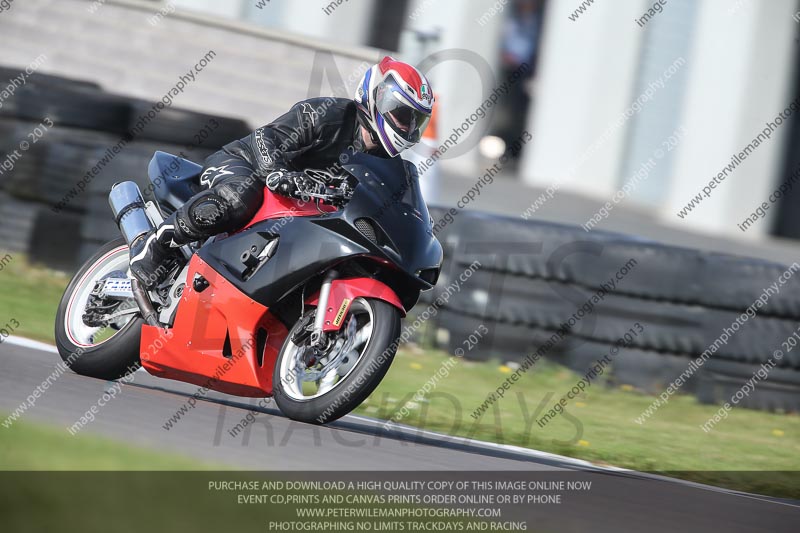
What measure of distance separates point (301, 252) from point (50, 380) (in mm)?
1463

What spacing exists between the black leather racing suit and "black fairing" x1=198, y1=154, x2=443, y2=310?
119 mm

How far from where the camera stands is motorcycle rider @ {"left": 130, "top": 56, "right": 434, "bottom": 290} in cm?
496

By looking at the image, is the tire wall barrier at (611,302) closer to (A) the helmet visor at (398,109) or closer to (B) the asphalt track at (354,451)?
(B) the asphalt track at (354,451)

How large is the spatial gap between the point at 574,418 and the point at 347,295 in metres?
2.87

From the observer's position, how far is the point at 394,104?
4.92 metres

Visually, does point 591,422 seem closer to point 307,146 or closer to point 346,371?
point 346,371

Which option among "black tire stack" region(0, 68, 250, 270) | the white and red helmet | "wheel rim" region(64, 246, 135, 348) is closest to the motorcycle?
the white and red helmet

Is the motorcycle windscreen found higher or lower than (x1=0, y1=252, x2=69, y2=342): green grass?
higher

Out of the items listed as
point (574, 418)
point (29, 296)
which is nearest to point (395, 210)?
point (574, 418)

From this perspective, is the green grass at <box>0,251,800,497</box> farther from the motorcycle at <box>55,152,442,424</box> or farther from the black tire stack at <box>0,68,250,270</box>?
the motorcycle at <box>55,152,442,424</box>

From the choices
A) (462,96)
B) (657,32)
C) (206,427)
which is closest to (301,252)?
(206,427)

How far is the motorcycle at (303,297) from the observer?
15.8ft

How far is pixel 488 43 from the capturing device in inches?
599

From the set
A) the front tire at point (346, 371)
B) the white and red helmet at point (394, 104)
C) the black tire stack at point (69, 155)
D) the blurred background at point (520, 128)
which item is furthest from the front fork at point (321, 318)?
the black tire stack at point (69, 155)
